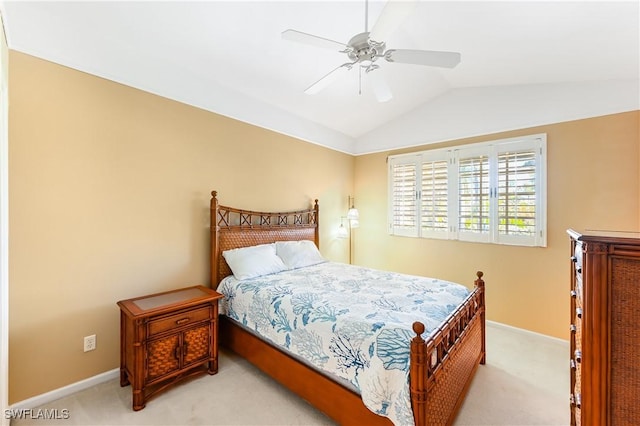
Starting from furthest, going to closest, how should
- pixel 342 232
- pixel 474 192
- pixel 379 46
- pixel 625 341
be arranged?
pixel 342 232 → pixel 474 192 → pixel 379 46 → pixel 625 341

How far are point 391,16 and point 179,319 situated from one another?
8.47 ft

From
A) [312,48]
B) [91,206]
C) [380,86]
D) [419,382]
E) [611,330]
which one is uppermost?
[312,48]

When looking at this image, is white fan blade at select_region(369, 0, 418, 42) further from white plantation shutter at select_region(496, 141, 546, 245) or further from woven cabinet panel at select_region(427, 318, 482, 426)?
white plantation shutter at select_region(496, 141, 546, 245)

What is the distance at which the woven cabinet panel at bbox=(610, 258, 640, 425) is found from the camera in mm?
943

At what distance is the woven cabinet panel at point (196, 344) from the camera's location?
2.30 meters

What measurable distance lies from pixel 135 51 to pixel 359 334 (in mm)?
2949

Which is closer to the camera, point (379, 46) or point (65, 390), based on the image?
point (379, 46)

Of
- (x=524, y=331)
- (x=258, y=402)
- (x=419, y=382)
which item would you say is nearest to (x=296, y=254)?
(x=258, y=402)

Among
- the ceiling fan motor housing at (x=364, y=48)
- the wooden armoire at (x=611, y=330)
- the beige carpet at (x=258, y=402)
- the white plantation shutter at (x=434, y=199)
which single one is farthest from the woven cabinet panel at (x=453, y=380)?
the ceiling fan motor housing at (x=364, y=48)

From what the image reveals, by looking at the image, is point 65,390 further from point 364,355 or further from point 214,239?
point 364,355

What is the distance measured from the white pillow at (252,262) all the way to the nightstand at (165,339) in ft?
1.38

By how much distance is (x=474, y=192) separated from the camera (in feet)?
11.9

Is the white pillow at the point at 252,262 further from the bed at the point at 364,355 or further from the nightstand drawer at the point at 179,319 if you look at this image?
the nightstand drawer at the point at 179,319

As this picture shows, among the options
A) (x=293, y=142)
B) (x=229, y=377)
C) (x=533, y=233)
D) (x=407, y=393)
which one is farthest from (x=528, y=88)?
(x=229, y=377)
